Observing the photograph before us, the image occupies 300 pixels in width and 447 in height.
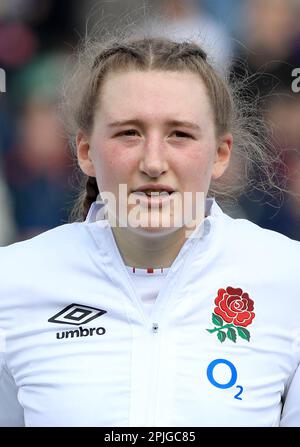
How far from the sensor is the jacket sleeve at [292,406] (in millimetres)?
1595

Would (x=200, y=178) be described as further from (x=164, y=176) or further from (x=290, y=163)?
(x=290, y=163)

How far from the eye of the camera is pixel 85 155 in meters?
1.80

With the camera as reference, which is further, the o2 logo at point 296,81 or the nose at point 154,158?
the o2 logo at point 296,81

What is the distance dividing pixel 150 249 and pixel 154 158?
0.23 metres

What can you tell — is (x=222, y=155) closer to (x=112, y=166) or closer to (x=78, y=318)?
(x=112, y=166)

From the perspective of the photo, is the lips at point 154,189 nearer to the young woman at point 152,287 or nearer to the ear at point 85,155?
→ the young woman at point 152,287

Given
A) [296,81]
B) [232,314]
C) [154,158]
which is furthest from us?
[296,81]

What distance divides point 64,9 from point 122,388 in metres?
2.28

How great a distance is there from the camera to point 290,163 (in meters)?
3.22

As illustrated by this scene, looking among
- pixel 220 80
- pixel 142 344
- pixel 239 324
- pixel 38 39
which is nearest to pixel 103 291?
pixel 142 344

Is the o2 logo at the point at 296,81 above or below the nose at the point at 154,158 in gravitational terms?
above

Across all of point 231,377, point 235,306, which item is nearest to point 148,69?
point 235,306

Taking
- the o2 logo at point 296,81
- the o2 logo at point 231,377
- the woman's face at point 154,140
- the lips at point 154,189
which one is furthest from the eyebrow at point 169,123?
the o2 logo at point 296,81

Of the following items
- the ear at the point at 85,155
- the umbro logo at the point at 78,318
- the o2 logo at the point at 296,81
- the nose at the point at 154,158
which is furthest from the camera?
the o2 logo at the point at 296,81
